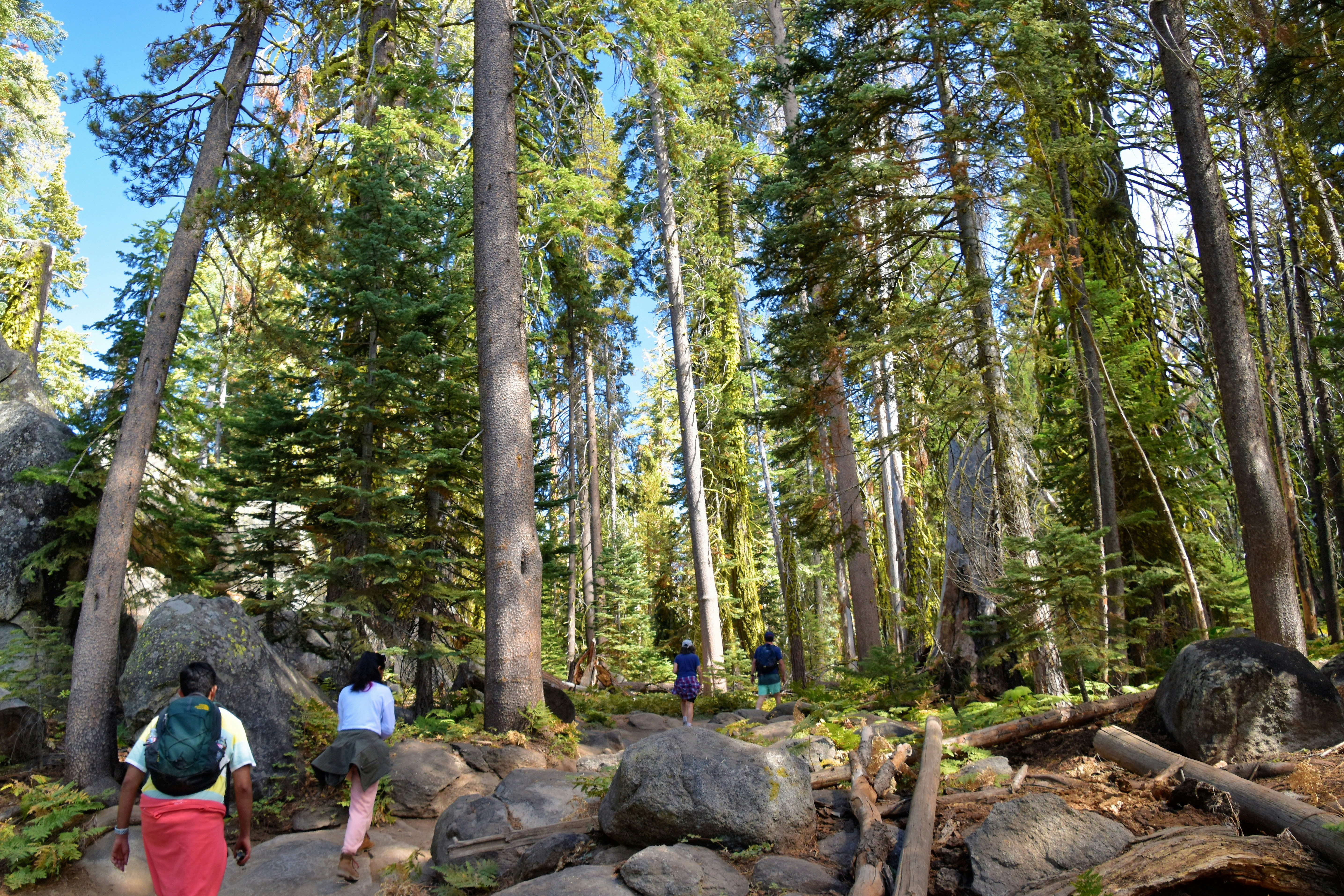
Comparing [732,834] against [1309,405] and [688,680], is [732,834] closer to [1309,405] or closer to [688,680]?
[688,680]

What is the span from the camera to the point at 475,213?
10188mm

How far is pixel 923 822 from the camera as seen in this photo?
4676mm

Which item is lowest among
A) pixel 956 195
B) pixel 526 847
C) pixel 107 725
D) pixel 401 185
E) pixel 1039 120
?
pixel 526 847

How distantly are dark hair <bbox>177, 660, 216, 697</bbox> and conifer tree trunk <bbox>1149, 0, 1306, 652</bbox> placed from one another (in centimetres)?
837

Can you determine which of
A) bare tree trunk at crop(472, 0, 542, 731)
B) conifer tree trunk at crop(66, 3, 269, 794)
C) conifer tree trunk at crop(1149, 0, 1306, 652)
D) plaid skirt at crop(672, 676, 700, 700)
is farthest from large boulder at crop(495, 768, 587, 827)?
conifer tree trunk at crop(1149, 0, 1306, 652)

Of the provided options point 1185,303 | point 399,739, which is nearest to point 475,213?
point 399,739

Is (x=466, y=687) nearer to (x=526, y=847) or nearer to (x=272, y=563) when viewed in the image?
(x=272, y=563)

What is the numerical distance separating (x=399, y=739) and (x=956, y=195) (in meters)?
9.27

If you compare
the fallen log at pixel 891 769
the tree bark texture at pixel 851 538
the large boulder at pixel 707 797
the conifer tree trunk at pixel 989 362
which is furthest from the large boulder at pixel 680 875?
the tree bark texture at pixel 851 538

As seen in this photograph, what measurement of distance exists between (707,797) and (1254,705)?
398 centimetres

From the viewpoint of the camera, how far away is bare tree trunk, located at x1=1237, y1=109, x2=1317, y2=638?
10.1 meters

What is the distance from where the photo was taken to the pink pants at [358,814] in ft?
20.7

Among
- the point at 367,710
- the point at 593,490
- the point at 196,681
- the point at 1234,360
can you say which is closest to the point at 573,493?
the point at 593,490

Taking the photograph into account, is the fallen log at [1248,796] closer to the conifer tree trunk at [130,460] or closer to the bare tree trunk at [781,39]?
the conifer tree trunk at [130,460]
